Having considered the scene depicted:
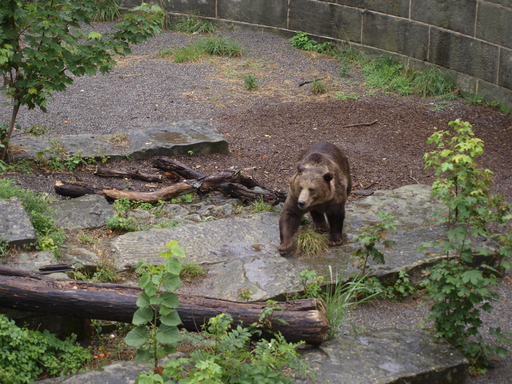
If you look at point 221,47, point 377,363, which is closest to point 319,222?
point 377,363

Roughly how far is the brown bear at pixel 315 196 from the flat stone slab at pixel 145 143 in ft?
8.39

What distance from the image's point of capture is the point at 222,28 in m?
13.2

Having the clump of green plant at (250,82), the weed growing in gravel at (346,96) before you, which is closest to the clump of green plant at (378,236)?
the weed growing in gravel at (346,96)

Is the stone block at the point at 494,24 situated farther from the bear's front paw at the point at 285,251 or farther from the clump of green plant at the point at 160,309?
the clump of green plant at the point at 160,309

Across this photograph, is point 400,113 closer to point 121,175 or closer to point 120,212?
point 121,175

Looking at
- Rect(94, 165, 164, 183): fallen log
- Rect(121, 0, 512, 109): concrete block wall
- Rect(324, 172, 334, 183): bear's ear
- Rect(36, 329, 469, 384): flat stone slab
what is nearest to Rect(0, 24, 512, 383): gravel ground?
Rect(94, 165, 164, 183): fallen log

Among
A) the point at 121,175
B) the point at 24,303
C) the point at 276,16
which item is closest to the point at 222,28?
the point at 276,16

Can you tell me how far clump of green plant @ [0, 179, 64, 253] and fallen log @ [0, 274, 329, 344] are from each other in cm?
107

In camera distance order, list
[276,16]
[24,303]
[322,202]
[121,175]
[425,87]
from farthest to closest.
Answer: [276,16] < [425,87] < [121,175] < [322,202] < [24,303]

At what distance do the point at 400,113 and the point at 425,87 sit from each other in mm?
1150

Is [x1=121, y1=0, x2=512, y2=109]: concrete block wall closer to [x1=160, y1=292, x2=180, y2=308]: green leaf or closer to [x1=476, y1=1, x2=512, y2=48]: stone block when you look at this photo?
[x1=476, y1=1, x2=512, y2=48]: stone block

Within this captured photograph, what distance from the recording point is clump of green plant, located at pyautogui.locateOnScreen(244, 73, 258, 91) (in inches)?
401

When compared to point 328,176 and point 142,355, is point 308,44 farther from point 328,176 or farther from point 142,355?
point 142,355

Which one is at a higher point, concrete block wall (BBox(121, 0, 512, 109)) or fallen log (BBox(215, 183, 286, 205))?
concrete block wall (BBox(121, 0, 512, 109))
